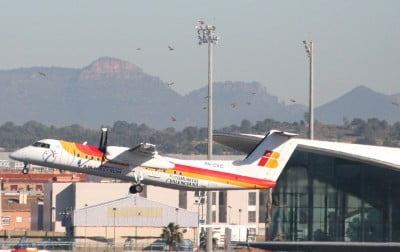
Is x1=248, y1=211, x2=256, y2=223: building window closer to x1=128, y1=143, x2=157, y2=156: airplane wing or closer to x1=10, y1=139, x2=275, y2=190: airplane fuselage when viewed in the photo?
x1=10, y1=139, x2=275, y2=190: airplane fuselage

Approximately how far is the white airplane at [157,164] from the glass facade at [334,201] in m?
8.42

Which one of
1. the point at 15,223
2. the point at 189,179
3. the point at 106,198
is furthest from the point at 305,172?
the point at 15,223

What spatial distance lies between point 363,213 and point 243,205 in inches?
3241

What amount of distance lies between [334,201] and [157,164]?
691 inches

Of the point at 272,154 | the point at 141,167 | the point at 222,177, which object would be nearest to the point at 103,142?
the point at 141,167

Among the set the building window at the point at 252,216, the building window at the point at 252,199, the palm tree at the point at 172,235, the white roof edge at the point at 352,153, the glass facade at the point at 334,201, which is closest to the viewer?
the glass facade at the point at 334,201

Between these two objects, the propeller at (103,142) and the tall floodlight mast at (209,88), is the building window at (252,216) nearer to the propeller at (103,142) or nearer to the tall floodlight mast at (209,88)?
the tall floodlight mast at (209,88)

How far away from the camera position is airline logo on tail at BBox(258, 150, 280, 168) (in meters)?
84.1

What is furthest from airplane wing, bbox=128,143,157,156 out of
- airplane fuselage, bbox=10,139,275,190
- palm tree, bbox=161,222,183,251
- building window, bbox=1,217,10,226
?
building window, bbox=1,217,10,226

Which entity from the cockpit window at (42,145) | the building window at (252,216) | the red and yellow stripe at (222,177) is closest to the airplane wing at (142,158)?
the red and yellow stripe at (222,177)

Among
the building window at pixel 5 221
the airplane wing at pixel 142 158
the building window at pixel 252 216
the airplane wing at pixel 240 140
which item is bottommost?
the building window at pixel 5 221

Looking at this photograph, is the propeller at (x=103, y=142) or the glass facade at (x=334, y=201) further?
the glass facade at (x=334, y=201)

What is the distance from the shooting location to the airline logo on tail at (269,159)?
276 ft

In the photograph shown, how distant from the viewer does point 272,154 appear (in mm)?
84500
